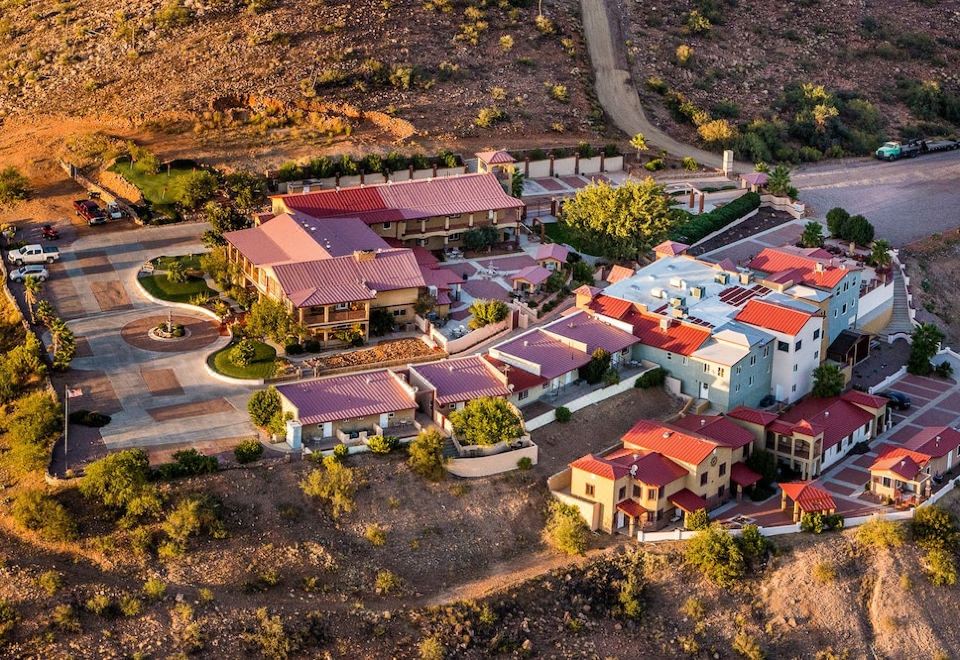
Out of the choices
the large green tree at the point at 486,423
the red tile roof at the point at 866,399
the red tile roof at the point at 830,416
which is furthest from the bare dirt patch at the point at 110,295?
the red tile roof at the point at 866,399

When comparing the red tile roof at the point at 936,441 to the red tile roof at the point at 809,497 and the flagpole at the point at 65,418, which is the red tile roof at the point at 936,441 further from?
the flagpole at the point at 65,418

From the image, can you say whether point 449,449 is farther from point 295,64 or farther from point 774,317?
point 295,64

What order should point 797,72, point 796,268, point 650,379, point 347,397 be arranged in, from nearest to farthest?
point 347,397 < point 650,379 < point 796,268 < point 797,72

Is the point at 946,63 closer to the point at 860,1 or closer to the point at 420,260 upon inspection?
the point at 860,1

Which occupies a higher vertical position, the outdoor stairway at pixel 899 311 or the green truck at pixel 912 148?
the green truck at pixel 912 148

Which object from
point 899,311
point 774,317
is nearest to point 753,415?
point 774,317

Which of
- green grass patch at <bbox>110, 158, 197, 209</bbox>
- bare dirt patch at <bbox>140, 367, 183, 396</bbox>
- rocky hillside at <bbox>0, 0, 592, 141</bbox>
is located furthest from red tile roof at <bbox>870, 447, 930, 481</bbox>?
green grass patch at <bbox>110, 158, 197, 209</bbox>

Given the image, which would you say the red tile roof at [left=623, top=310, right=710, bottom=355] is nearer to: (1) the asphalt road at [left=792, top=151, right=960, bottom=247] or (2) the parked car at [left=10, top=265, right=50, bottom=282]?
(1) the asphalt road at [left=792, top=151, right=960, bottom=247]
